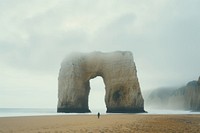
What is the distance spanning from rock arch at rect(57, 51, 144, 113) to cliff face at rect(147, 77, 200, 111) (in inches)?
1248

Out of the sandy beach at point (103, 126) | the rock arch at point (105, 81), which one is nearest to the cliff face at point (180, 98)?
the rock arch at point (105, 81)

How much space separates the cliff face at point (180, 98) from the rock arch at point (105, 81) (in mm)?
31701

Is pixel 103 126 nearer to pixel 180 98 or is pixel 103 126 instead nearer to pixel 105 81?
pixel 105 81

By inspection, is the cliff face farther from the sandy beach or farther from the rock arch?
the sandy beach

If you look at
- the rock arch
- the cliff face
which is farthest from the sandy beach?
the cliff face

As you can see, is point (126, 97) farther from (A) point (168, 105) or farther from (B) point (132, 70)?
(A) point (168, 105)

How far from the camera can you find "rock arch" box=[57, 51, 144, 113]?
5509 cm

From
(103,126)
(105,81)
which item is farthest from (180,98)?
(103,126)

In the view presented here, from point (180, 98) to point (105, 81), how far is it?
9843cm

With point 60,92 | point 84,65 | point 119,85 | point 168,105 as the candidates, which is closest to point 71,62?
point 84,65

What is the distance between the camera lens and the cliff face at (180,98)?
96.6 metres

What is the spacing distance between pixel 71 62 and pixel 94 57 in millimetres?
4457

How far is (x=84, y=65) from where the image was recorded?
2343 inches

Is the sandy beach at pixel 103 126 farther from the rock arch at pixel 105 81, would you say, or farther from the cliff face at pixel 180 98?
the cliff face at pixel 180 98
